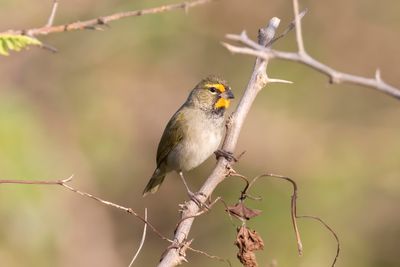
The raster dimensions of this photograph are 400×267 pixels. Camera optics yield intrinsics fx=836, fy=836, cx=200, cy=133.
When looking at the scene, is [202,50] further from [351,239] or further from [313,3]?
[351,239]

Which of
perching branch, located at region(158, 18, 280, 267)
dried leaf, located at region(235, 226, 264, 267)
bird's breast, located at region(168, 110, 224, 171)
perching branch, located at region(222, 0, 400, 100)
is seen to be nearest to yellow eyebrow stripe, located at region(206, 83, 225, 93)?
bird's breast, located at region(168, 110, 224, 171)

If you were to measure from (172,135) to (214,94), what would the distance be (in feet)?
1.69

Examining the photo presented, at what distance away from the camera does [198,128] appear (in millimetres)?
6617

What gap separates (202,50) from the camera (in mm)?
10664

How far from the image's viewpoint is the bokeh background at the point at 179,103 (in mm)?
8992

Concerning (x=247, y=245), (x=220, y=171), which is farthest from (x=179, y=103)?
(x=247, y=245)

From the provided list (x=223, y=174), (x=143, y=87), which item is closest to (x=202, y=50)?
(x=143, y=87)

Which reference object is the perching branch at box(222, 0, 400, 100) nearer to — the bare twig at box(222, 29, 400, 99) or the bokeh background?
the bare twig at box(222, 29, 400, 99)

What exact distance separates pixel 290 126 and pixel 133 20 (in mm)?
2319

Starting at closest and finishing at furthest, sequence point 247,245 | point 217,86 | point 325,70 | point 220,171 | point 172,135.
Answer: point 325,70 < point 247,245 < point 220,171 < point 217,86 < point 172,135

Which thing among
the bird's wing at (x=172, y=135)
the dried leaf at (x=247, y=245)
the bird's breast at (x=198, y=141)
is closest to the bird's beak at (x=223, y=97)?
the bird's breast at (x=198, y=141)

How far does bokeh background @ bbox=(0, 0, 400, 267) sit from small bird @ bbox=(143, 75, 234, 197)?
1714mm

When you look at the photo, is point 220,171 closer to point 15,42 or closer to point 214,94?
point 15,42

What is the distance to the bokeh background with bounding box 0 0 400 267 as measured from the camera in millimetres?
8992
